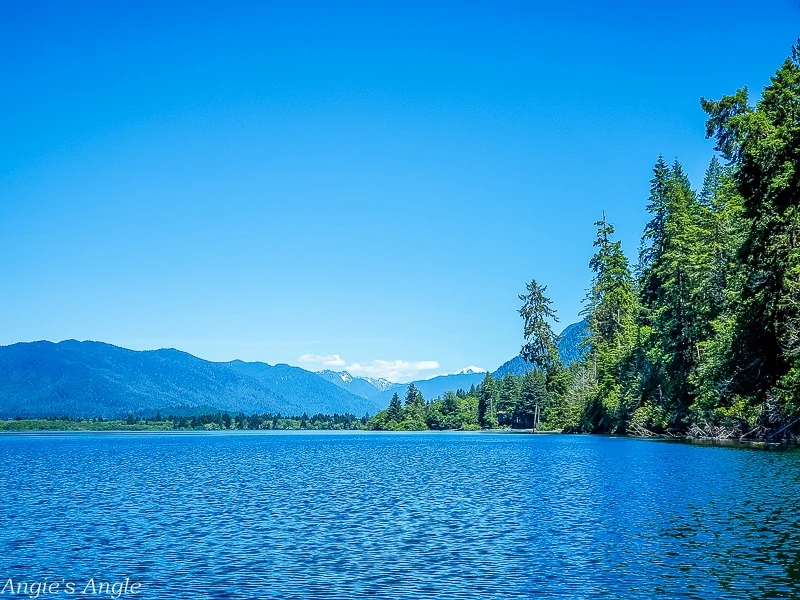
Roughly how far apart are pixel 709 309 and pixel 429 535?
51.9m

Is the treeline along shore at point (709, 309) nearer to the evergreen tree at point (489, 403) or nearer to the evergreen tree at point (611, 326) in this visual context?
the evergreen tree at point (611, 326)

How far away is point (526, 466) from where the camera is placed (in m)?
47.8

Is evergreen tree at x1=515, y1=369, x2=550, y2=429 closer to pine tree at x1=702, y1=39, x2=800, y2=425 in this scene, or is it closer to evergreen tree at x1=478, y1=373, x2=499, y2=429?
evergreen tree at x1=478, y1=373, x2=499, y2=429

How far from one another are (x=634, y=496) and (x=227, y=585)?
18.3 meters

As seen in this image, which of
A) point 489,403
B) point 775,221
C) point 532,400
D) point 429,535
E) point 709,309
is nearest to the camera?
point 429,535

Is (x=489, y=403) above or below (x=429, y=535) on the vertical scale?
above

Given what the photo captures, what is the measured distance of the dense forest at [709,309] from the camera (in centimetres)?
3922

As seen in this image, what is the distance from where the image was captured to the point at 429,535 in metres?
21.4

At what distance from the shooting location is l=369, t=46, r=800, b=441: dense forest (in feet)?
129

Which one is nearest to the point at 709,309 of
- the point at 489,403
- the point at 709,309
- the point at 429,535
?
the point at 709,309

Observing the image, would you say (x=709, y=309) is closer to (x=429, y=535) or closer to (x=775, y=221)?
(x=775, y=221)

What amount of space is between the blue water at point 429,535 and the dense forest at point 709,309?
9181 millimetres

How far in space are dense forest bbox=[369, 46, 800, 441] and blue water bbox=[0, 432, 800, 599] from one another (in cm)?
918

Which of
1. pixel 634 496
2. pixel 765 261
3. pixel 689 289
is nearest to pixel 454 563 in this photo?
pixel 634 496
